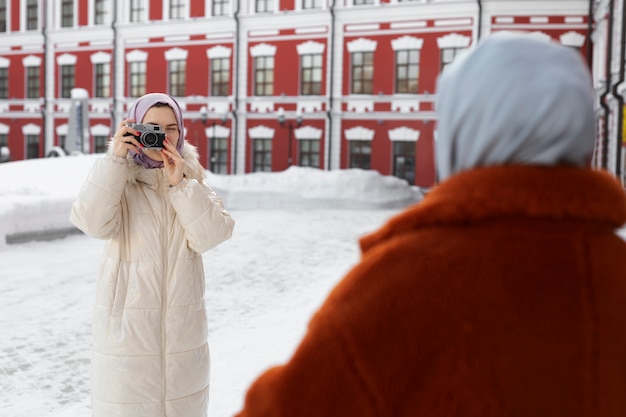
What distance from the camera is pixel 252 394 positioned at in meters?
1.06

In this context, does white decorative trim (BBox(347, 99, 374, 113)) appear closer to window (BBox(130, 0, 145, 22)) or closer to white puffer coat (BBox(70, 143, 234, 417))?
window (BBox(130, 0, 145, 22))

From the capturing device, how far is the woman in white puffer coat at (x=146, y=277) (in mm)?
2375

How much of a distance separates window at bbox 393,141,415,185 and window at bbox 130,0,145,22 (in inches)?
427

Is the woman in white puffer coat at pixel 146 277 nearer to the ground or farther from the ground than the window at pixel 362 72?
nearer to the ground

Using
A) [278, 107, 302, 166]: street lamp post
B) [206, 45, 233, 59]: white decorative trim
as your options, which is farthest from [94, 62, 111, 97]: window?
[278, 107, 302, 166]: street lamp post

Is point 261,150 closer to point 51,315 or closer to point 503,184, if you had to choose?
point 51,315

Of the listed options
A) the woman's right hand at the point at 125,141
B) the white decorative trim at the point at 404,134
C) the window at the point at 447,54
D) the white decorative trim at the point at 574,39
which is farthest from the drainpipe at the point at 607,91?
the woman's right hand at the point at 125,141

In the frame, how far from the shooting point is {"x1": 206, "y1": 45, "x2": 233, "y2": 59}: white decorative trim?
72.6ft

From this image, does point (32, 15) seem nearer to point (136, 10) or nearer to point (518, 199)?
point (136, 10)

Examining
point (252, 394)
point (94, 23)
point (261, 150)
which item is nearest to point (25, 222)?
point (252, 394)

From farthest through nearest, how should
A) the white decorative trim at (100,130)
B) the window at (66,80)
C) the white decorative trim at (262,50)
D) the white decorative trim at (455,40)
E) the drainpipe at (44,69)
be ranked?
the drainpipe at (44,69) < the window at (66,80) < the white decorative trim at (100,130) < the white decorative trim at (262,50) < the white decorative trim at (455,40)

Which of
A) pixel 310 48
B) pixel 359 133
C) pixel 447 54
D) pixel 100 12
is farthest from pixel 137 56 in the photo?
pixel 447 54

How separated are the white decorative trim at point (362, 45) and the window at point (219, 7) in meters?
4.92

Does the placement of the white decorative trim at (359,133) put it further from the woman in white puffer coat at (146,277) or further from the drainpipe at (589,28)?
the woman in white puffer coat at (146,277)
